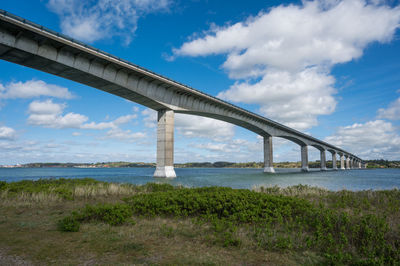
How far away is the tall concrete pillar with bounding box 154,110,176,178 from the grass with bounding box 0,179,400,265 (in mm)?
30476

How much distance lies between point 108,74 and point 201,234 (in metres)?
32.0

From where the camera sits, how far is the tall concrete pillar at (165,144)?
42.3 m

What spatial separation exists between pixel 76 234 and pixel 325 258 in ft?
22.2

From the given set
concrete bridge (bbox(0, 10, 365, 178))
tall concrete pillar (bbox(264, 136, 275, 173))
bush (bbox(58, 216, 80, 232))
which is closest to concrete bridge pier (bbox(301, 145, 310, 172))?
tall concrete pillar (bbox(264, 136, 275, 173))

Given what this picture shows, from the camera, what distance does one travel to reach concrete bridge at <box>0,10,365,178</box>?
86.4ft

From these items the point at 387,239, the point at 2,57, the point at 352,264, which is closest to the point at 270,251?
the point at 352,264

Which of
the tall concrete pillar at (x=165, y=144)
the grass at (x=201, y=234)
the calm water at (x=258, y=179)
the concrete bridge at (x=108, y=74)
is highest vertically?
the concrete bridge at (x=108, y=74)

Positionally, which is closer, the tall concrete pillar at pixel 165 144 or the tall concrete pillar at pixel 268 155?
the tall concrete pillar at pixel 165 144

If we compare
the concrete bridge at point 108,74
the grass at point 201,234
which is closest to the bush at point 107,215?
the grass at point 201,234

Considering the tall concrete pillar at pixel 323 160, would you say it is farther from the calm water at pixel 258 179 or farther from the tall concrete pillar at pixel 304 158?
the calm water at pixel 258 179

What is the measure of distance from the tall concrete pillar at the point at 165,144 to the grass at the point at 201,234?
3048cm

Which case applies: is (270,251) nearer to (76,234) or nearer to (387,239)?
(387,239)

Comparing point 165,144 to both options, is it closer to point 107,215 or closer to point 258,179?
point 258,179

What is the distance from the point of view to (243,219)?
28.2 ft
